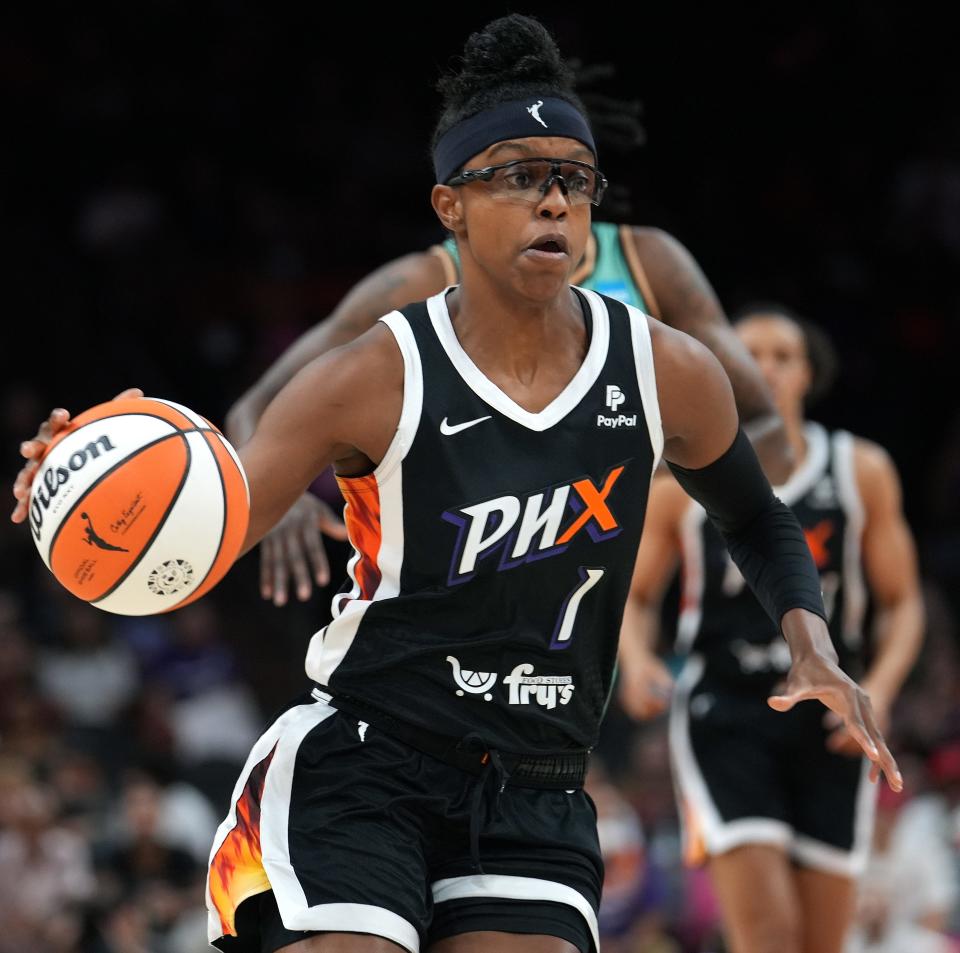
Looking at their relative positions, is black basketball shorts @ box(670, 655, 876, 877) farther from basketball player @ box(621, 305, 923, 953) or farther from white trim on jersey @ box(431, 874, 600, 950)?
white trim on jersey @ box(431, 874, 600, 950)

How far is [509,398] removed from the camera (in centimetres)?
352

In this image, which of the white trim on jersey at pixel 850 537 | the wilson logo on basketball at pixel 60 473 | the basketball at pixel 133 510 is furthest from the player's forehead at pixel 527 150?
the white trim on jersey at pixel 850 537

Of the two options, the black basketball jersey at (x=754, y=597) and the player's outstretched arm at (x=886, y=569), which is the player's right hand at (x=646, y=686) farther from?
the player's outstretched arm at (x=886, y=569)

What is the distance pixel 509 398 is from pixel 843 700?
89 cm

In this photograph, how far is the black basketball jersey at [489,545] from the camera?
136 inches

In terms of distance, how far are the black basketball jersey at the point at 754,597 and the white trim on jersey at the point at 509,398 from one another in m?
2.60

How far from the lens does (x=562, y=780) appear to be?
3590mm

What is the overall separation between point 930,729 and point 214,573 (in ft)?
25.1

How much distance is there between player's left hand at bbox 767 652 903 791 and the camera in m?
3.41

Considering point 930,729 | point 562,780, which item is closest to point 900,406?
point 930,729

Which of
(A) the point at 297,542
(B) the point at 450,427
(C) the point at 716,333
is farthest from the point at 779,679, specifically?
(B) the point at 450,427

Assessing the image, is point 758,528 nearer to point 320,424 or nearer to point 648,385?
point 648,385

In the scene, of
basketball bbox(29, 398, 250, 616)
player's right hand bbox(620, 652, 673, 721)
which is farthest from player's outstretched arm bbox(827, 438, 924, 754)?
basketball bbox(29, 398, 250, 616)

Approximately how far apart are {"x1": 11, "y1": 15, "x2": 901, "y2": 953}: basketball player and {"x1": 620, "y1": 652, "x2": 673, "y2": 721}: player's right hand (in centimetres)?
265
